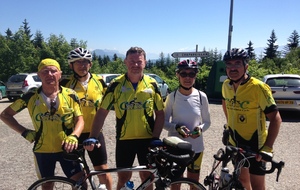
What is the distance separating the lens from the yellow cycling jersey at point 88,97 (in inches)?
136

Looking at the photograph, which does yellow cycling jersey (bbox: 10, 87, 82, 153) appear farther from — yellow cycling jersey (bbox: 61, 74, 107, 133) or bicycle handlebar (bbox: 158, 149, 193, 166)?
bicycle handlebar (bbox: 158, 149, 193, 166)

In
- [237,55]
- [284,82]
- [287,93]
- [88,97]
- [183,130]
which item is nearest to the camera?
[237,55]

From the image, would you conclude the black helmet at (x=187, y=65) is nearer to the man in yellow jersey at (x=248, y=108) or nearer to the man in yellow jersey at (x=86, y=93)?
the man in yellow jersey at (x=248, y=108)

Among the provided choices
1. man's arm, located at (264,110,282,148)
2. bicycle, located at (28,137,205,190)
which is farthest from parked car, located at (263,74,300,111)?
bicycle, located at (28,137,205,190)

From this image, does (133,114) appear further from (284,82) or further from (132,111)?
(284,82)

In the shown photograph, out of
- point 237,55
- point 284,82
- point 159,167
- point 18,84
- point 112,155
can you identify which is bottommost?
point 112,155

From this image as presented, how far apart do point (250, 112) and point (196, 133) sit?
64cm

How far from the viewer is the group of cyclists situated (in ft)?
9.50

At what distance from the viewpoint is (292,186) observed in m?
4.40

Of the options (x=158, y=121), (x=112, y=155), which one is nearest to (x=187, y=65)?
(x=158, y=121)

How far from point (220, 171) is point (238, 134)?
54 cm

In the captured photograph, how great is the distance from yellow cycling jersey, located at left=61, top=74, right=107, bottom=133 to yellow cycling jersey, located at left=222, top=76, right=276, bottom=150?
1.66 meters

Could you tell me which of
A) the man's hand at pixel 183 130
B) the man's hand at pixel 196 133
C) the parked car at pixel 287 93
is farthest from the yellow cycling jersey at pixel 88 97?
the parked car at pixel 287 93

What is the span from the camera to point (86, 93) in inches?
137
